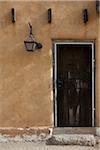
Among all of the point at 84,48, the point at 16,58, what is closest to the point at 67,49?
the point at 84,48

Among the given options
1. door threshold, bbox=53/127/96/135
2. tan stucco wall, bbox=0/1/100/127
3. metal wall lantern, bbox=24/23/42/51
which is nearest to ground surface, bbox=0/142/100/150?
door threshold, bbox=53/127/96/135

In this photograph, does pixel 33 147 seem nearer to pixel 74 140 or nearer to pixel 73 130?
pixel 74 140

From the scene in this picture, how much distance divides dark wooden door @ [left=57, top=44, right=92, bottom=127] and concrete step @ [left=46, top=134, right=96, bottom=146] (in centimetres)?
55

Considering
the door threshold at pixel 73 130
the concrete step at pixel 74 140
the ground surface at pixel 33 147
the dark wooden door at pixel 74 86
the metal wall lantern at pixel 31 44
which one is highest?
the metal wall lantern at pixel 31 44

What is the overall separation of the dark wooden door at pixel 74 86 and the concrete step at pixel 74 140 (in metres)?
0.55

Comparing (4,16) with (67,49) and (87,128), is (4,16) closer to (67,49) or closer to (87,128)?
(67,49)

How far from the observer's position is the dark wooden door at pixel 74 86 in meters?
11.6

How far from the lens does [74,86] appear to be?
461 inches

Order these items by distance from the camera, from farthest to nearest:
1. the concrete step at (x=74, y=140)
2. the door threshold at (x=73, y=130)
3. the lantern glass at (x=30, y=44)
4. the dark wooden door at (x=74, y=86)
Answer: the dark wooden door at (x=74, y=86)
the door threshold at (x=73, y=130)
the lantern glass at (x=30, y=44)
the concrete step at (x=74, y=140)

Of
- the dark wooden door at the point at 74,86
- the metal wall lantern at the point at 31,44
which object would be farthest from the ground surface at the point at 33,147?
the metal wall lantern at the point at 31,44

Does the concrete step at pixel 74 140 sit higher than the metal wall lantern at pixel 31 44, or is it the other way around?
the metal wall lantern at pixel 31 44

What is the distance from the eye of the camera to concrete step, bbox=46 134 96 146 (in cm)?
1099

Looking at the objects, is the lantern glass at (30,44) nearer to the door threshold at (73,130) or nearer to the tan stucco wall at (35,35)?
the tan stucco wall at (35,35)

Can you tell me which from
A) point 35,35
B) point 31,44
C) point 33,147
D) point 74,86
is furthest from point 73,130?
point 35,35
